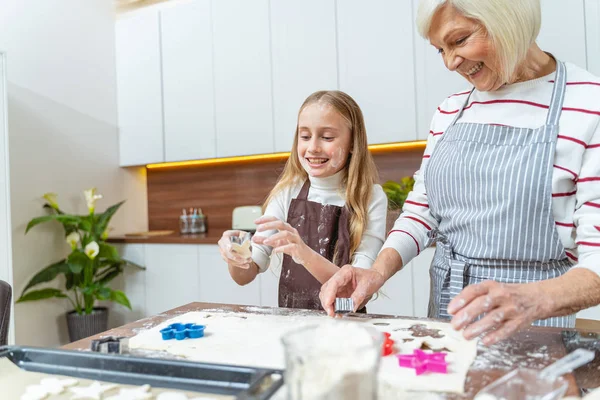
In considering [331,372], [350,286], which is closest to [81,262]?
[350,286]

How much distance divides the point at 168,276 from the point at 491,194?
90.3 inches

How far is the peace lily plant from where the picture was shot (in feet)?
8.86

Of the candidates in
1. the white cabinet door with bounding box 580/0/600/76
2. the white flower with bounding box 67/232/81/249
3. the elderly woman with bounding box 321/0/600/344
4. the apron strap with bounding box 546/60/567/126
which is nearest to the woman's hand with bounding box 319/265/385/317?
the elderly woman with bounding box 321/0/600/344

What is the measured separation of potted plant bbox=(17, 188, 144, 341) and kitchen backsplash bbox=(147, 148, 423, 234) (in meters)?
0.64

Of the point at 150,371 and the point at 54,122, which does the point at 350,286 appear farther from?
the point at 54,122

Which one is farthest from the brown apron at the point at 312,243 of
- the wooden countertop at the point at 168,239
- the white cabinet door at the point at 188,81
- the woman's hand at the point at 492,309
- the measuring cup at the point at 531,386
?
the white cabinet door at the point at 188,81

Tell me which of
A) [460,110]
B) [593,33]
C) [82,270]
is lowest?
[82,270]

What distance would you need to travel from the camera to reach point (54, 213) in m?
2.84

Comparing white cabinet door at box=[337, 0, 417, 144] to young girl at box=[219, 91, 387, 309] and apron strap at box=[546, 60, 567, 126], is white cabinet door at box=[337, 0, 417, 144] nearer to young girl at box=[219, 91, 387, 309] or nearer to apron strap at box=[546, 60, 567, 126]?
young girl at box=[219, 91, 387, 309]

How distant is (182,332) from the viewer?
985 mm

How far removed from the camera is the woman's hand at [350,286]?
1.06 meters

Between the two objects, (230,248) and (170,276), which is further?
(170,276)

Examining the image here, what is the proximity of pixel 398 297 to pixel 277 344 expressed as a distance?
1.61 meters

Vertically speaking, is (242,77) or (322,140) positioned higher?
(242,77)
